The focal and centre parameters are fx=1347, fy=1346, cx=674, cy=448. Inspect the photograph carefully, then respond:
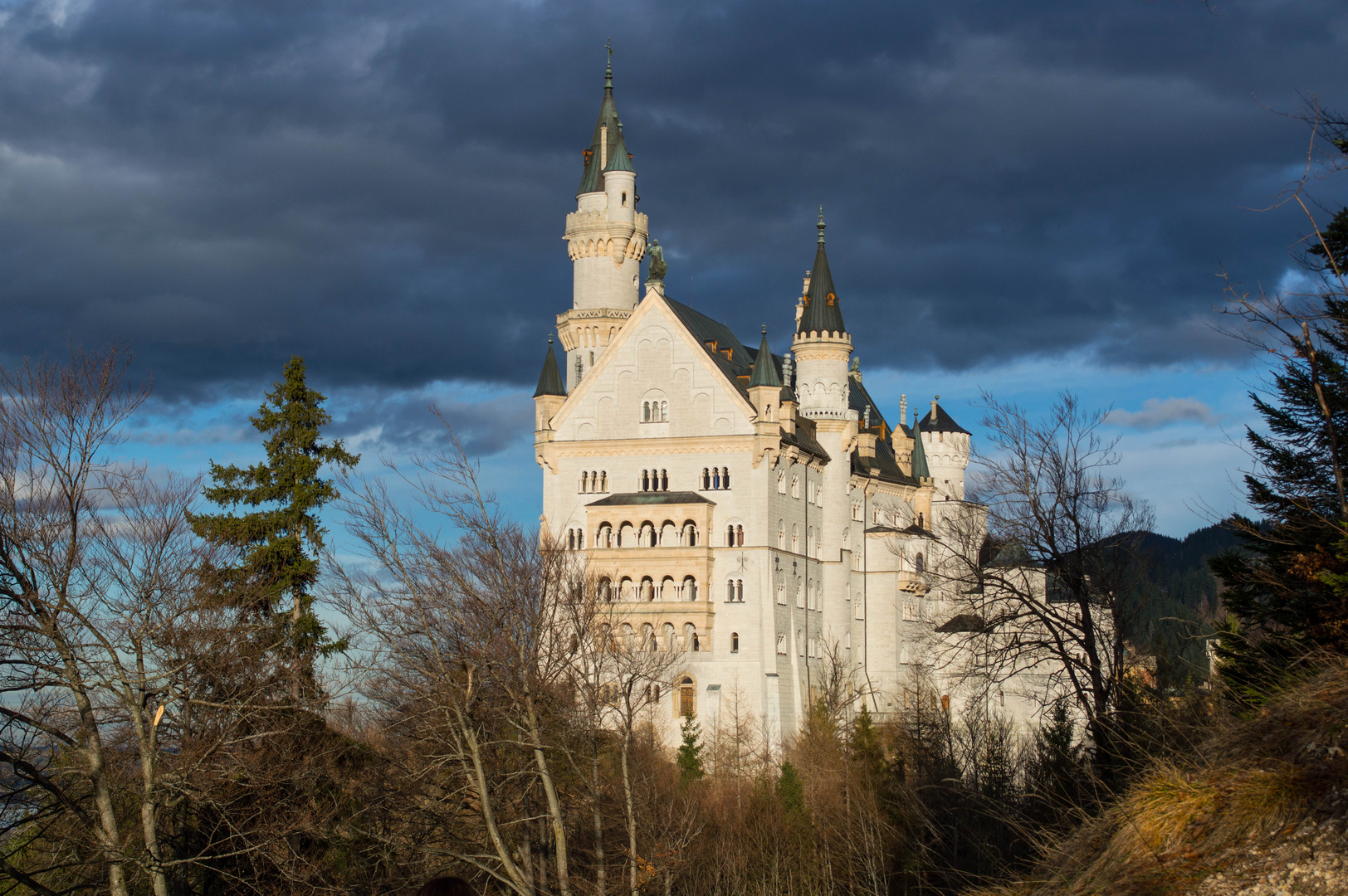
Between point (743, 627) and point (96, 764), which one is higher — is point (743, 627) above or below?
above

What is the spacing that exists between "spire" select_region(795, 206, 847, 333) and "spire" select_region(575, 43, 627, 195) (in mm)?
15233

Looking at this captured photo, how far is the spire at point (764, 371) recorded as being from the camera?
8038 centimetres

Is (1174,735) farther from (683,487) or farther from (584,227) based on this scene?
(584,227)

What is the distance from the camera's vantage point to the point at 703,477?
265 feet

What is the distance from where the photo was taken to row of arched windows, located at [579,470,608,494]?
3243 inches

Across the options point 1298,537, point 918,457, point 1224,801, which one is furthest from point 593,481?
point 1224,801

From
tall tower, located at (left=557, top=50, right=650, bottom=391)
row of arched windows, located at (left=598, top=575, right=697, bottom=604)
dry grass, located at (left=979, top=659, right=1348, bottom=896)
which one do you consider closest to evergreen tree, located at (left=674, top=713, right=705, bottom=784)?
row of arched windows, located at (left=598, top=575, right=697, bottom=604)

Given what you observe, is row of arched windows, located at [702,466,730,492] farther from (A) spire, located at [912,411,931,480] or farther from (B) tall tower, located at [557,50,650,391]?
(A) spire, located at [912,411,931,480]

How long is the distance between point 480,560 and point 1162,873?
25.0m

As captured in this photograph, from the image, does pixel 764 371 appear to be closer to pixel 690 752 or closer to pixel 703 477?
pixel 703 477

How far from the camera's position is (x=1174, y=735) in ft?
72.0

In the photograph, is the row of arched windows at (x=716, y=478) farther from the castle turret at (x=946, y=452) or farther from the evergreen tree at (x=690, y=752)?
the castle turret at (x=946, y=452)

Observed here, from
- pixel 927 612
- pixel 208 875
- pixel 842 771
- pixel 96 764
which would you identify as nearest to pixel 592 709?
pixel 208 875

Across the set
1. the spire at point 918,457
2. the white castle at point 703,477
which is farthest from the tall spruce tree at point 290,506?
the spire at point 918,457
